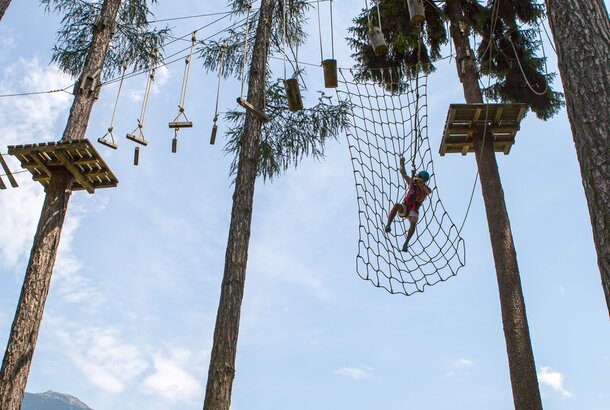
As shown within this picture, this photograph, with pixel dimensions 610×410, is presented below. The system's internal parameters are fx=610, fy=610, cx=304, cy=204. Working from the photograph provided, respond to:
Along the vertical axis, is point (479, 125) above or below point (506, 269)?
above

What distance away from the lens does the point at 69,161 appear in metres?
6.50

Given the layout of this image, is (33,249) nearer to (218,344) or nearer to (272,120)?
(218,344)

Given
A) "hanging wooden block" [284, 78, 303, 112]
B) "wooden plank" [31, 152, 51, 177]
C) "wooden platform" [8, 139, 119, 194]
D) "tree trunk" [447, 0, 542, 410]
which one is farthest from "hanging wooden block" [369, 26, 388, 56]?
"wooden plank" [31, 152, 51, 177]

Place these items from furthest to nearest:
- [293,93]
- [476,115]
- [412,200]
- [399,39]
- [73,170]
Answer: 1. [399,39]
2. [476,115]
3. [412,200]
4. [73,170]
5. [293,93]

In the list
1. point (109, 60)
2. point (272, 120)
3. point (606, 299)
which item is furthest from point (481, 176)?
point (109, 60)

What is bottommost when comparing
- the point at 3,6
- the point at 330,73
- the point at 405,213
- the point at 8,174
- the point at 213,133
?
the point at 405,213

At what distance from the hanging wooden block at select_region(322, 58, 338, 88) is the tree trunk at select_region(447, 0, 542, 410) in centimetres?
195

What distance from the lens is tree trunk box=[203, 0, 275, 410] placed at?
5.01m

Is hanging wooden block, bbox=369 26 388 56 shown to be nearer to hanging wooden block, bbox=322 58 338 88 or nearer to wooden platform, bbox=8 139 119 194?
hanging wooden block, bbox=322 58 338 88

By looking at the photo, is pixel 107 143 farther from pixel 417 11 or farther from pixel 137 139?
pixel 417 11

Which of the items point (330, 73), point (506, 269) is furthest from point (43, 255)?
point (506, 269)

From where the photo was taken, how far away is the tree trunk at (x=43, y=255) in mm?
5480

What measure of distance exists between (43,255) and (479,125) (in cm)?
498

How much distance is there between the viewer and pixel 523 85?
920cm
